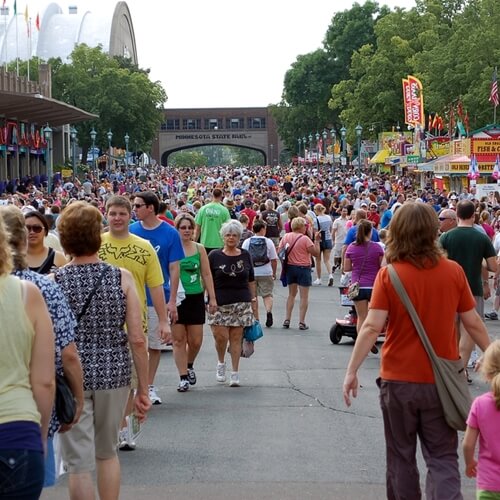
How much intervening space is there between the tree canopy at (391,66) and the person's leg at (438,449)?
42976 mm

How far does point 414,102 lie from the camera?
58469 millimetres

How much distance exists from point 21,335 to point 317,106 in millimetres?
98150

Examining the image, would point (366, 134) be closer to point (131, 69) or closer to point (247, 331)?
point (131, 69)

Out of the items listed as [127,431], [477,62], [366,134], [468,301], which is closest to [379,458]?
[127,431]

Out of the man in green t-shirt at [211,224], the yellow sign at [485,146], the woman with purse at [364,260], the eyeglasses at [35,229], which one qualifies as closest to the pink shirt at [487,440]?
the eyeglasses at [35,229]

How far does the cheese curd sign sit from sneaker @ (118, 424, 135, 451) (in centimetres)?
4986

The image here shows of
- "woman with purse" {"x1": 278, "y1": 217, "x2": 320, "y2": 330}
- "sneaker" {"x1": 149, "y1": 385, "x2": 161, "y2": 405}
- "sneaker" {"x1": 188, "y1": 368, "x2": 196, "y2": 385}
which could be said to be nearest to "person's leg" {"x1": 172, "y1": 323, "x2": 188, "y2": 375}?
"sneaker" {"x1": 188, "y1": 368, "x2": 196, "y2": 385}

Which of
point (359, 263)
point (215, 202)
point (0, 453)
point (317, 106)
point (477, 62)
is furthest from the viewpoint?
point (317, 106)

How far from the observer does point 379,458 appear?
27.9 ft

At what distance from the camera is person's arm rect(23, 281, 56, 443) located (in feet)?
14.7

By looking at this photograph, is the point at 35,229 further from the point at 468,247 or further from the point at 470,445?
the point at 468,247

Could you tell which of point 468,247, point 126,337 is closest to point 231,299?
point 468,247

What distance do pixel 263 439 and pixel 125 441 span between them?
106 cm

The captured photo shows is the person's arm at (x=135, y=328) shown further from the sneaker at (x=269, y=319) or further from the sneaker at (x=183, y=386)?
the sneaker at (x=269, y=319)
